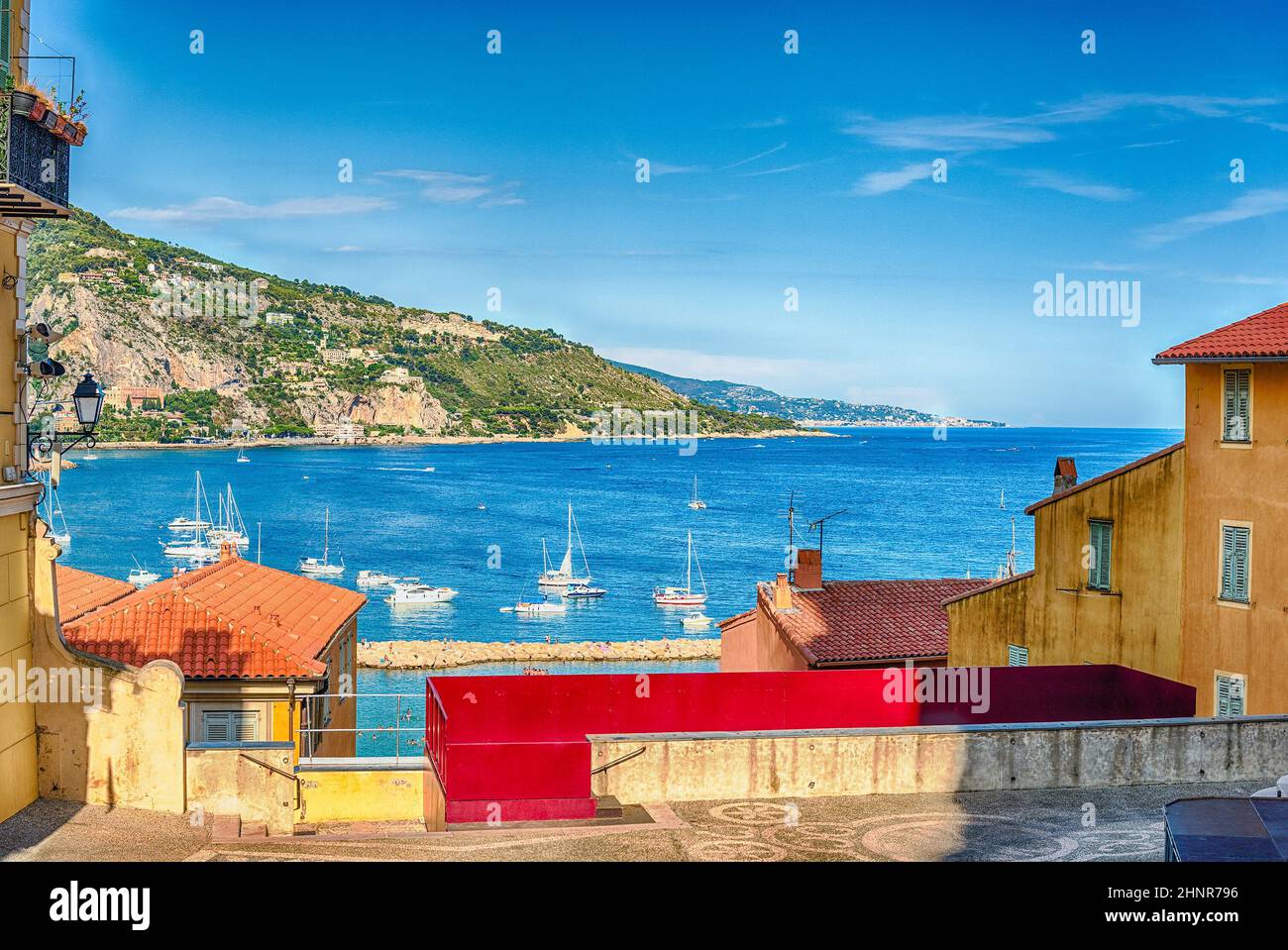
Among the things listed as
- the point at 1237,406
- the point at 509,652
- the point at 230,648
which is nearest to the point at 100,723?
the point at 230,648

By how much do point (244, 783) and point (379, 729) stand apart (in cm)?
350

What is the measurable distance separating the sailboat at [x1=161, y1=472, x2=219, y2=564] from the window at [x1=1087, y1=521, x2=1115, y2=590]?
10100 cm

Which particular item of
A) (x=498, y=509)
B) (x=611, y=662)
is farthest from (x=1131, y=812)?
(x=498, y=509)

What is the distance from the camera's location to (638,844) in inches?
509

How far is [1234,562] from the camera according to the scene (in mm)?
21391

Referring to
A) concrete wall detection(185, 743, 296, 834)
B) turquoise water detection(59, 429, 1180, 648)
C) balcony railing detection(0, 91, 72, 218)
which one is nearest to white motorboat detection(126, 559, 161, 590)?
turquoise water detection(59, 429, 1180, 648)

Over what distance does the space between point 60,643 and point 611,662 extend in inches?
2593

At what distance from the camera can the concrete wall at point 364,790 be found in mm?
17891

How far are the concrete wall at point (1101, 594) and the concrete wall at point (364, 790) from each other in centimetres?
1226

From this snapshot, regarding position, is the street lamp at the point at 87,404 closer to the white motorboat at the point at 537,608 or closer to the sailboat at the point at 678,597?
the white motorboat at the point at 537,608

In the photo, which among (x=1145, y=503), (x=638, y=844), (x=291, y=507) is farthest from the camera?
(x=291, y=507)

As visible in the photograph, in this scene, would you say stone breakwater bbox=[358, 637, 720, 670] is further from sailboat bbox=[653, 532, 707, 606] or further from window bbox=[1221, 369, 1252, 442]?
window bbox=[1221, 369, 1252, 442]

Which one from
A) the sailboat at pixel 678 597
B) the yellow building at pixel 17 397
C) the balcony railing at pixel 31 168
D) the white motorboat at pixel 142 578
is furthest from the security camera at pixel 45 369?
the white motorboat at pixel 142 578
